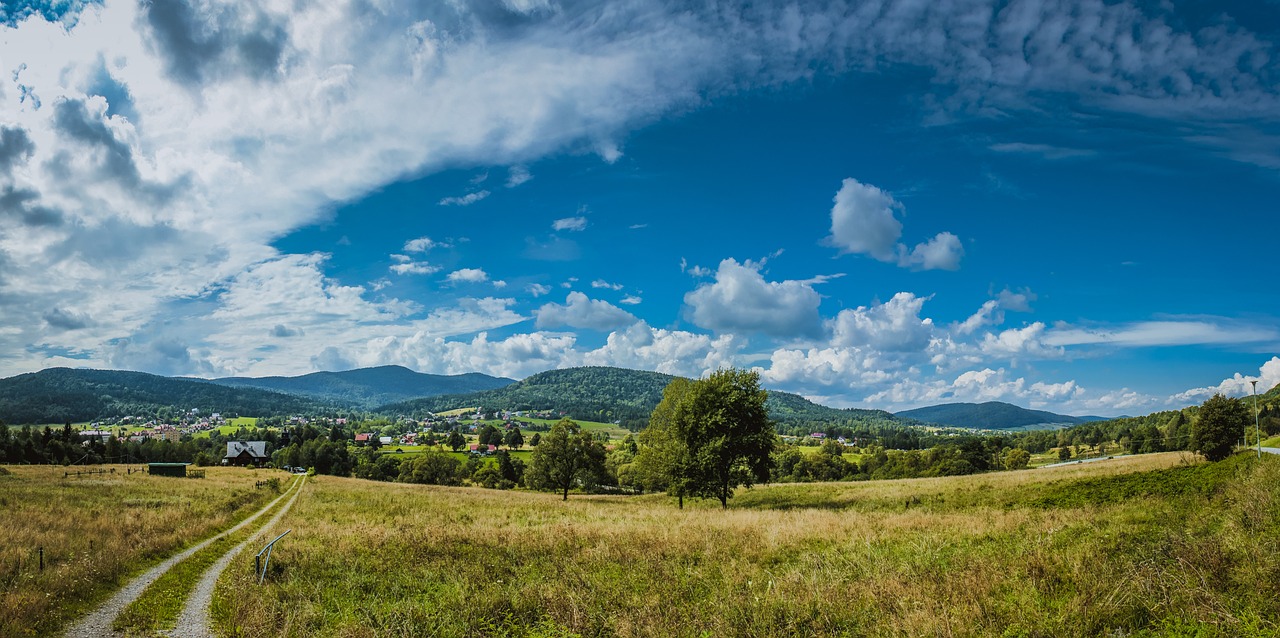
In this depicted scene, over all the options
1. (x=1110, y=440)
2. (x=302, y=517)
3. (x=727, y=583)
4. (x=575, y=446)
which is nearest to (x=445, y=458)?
(x=575, y=446)

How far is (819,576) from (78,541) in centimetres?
2400

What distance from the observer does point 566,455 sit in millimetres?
61812

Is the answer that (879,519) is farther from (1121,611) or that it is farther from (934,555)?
(1121,611)

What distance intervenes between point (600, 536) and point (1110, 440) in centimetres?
19877

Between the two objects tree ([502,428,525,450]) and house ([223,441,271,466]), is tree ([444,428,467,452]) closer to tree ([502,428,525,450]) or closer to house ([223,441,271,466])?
tree ([502,428,525,450])

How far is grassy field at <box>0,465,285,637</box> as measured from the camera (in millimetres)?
13754

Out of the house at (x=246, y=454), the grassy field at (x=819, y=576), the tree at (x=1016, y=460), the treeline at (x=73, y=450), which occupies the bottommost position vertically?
the tree at (x=1016, y=460)

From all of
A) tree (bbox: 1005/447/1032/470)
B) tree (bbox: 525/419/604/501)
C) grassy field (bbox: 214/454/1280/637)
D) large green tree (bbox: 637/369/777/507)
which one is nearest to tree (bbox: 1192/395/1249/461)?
grassy field (bbox: 214/454/1280/637)

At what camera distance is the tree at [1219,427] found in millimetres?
38000

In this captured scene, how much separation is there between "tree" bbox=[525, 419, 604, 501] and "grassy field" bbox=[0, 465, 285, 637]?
91.0 ft

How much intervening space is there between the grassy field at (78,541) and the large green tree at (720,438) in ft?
81.9

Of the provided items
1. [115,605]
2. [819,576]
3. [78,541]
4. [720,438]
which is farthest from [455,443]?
[819,576]

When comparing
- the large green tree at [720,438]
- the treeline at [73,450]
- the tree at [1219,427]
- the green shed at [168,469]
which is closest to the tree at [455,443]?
the treeline at [73,450]

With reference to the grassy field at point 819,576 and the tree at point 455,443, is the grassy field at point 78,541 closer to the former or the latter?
the grassy field at point 819,576
